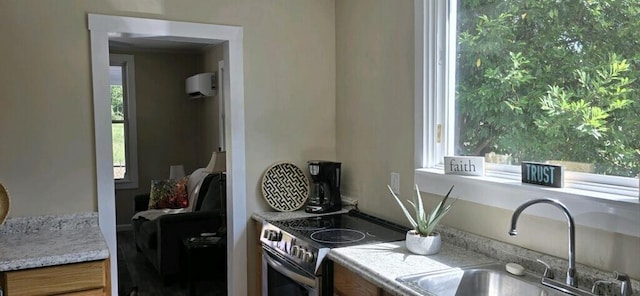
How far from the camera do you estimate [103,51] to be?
2.51 metres

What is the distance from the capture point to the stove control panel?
6.98ft

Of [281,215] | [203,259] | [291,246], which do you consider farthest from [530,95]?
[203,259]

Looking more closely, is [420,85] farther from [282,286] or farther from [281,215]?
[282,286]

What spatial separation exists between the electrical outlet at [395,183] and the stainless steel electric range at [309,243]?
180mm

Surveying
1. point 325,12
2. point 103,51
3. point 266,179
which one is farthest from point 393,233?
point 103,51

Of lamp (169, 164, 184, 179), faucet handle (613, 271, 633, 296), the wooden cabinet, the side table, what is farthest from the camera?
lamp (169, 164, 184, 179)

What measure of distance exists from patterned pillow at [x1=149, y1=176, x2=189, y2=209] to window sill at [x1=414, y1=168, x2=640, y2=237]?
10.6 ft

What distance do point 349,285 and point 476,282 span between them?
1.62ft

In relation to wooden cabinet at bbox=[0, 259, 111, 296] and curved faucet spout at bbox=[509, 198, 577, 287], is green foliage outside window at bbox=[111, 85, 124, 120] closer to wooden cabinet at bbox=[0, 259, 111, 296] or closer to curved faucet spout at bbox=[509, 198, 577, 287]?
wooden cabinet at bbox=[0, 259, 111, 296]

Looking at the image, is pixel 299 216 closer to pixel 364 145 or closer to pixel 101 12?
pixel 364 145

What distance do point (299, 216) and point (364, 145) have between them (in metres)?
0.56

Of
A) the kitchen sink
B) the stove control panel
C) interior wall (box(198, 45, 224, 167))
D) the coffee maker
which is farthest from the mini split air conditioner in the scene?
the kitchen sink

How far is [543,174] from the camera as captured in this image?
5.74 ft

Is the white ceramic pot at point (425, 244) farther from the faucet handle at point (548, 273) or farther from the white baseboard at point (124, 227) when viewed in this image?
the white baseboard at point (124, 227)
